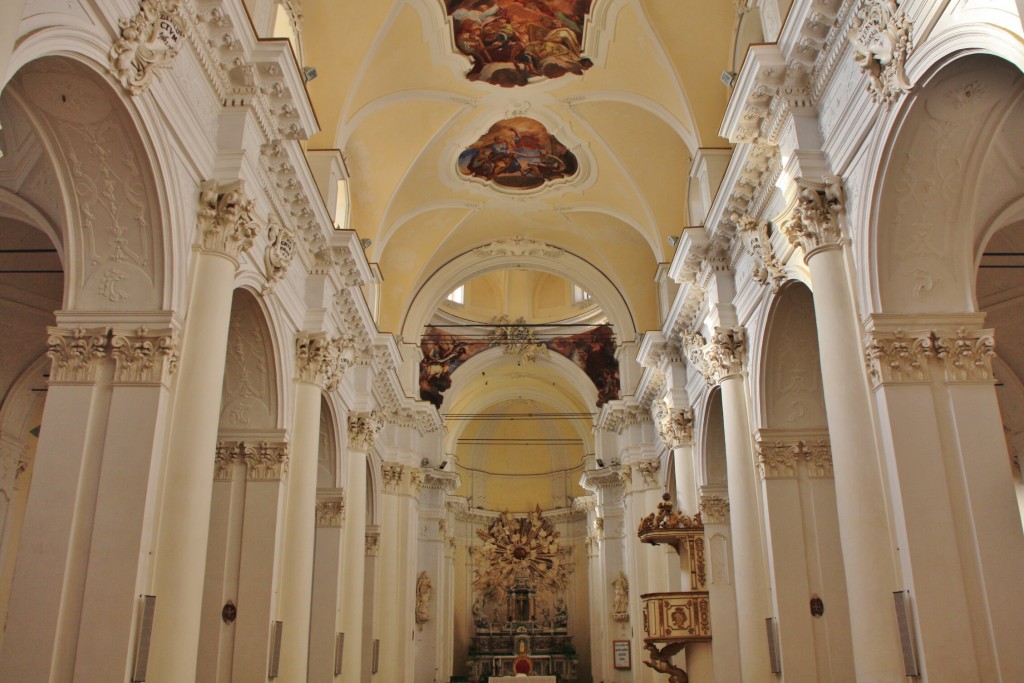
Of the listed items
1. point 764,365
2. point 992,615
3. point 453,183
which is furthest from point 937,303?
point 453,183

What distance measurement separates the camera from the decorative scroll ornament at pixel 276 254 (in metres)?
11.6

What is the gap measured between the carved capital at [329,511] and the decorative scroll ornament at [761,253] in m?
8.02

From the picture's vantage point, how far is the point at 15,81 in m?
7.55

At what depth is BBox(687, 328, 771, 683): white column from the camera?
40.3 feet

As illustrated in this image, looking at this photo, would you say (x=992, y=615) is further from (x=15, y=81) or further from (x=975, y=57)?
(x=15, y=81)

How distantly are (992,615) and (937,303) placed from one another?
2.84m

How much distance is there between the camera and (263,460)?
12.2 metres

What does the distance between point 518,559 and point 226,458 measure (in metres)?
26.6

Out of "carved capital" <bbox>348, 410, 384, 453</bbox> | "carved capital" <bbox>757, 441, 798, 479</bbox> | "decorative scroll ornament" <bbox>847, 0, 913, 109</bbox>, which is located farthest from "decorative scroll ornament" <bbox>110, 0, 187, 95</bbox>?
"carved capital" <bbox>348, 410, 384, 453</bbox>

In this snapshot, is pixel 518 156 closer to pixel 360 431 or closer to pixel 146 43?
pixel 360 431

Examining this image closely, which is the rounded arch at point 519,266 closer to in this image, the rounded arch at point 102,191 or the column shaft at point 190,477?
the column shaft at point 190,477

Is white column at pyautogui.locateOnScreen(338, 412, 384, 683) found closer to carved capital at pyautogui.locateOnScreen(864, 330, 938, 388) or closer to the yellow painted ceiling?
the yellow painted ceiling

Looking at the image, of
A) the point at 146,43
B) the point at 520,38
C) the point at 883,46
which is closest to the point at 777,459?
the point at 883,46

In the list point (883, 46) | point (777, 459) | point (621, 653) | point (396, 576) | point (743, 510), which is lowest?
point (621, 653)
